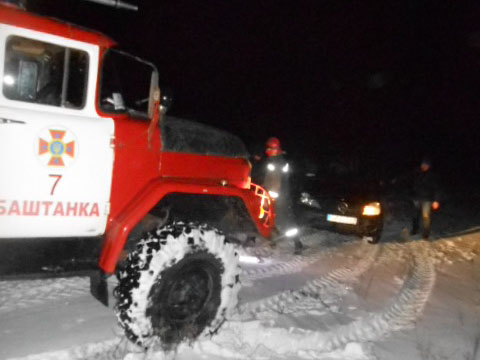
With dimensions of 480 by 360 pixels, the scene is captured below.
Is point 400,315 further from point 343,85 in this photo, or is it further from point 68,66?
point 343,85

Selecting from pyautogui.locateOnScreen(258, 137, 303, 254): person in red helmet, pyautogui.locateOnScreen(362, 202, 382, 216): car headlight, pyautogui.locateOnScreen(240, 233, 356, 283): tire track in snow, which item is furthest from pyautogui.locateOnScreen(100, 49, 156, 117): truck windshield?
pyautogui.locateOnScreen(362, 202, 382, 216): car headlight

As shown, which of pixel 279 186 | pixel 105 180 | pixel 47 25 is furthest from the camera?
pixel 279 186

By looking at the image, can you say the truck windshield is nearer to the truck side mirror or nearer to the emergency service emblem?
the truck side mirror

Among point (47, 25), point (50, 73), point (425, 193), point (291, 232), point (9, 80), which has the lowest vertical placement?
point (291, 232)

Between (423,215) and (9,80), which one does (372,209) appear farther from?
(9,80)

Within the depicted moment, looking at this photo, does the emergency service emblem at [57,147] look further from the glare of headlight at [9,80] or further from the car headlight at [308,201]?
the car headlight at [308,201]

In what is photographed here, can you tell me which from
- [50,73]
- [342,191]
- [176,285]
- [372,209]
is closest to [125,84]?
[50,73]

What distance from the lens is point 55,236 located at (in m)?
3.43

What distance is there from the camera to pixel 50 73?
343 centimetres

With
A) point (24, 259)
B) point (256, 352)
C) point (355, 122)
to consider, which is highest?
point (355, 122)

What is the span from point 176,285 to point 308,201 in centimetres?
607

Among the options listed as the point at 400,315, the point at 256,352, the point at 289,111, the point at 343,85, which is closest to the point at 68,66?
the point at 256,352

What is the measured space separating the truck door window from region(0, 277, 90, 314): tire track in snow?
84.9 inches

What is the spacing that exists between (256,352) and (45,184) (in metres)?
2.13
